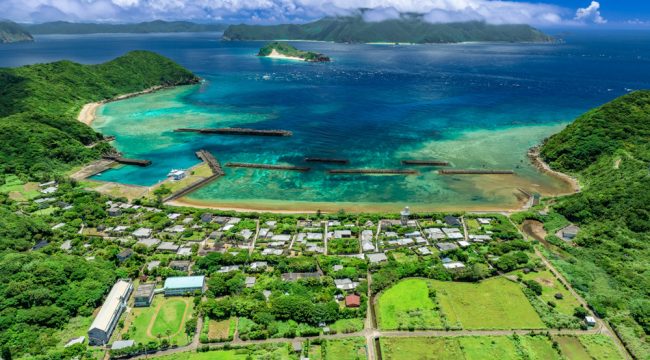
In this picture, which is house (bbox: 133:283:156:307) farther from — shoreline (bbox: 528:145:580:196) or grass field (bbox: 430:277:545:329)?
shoreline (bbox: 528:145:580:196)

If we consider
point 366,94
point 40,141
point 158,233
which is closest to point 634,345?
point 158,233

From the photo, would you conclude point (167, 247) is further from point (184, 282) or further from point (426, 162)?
point (426, 162)

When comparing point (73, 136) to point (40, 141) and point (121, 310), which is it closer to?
point (40, 141)

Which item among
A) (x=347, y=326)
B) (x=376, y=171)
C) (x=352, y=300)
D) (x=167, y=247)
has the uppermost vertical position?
(x=376, y=171)

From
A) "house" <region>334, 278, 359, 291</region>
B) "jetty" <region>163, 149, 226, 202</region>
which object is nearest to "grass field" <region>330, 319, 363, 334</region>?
"house" <region>334, 278, 359, 291</region>

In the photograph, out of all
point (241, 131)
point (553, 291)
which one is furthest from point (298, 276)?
point (241, 131)

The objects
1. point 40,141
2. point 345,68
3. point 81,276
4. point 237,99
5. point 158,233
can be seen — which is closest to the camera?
point 81,276
